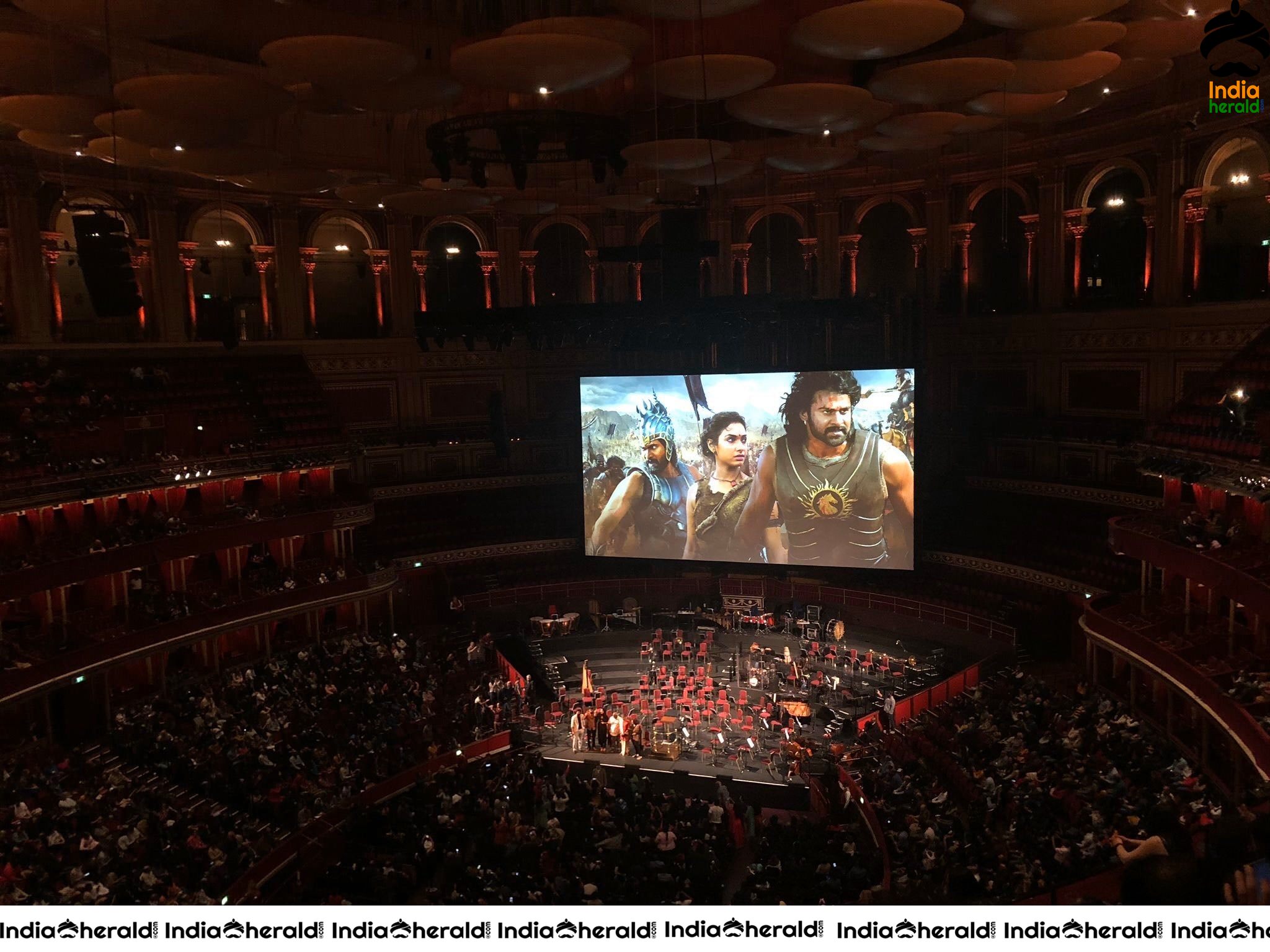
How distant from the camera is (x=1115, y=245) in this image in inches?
1095

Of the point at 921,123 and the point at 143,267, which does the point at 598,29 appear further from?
the point at 143,267

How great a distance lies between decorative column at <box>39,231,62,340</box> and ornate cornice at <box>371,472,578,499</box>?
31.6ft

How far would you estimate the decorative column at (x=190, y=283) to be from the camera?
30.1 metres

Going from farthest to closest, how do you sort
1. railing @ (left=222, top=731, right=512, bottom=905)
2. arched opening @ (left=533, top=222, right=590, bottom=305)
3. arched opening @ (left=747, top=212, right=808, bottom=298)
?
arched opening @ (left=533, top=222, right=590, bottom=305), arched opening @ (left=747, top=212, right=808, bottom=298), railing @ (left=222, top=731, right=512, bottom=905)

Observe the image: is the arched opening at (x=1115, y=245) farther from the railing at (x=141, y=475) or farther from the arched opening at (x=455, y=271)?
the railing at (x=141, y=475)

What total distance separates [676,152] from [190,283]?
61.4ft

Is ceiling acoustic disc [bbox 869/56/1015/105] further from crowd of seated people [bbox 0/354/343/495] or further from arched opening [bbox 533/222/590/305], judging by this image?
arched opening [bbox 533/222/590/305]

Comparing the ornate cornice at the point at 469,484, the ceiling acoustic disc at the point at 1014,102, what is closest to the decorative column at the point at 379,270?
the ornate cornice at the point at 469,484

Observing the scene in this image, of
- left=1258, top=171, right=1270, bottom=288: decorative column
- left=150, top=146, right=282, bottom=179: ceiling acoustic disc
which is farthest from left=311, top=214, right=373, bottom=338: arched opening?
left=1258, top=171, right=1270, bottom=288: decorative column

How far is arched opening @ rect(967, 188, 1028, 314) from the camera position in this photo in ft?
97.6

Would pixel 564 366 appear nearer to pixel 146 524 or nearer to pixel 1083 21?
pixel 146 524

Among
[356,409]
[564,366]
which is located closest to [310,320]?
[356,409]

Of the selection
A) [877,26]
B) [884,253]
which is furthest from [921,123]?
[884,253]

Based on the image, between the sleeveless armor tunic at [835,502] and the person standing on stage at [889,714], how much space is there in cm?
484
